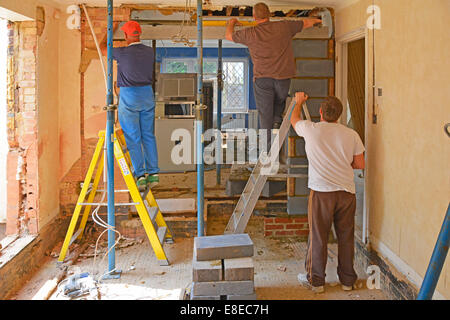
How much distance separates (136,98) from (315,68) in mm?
2184

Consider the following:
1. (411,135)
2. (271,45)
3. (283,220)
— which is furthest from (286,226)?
(411,135)

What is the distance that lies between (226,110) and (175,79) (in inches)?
166

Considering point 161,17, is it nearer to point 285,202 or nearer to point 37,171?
point 37,171

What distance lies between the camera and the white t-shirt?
3574mm

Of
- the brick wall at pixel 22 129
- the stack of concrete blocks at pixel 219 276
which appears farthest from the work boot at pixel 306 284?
the brick wall at pixel 22 129

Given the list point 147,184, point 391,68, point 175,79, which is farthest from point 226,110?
point 391,68

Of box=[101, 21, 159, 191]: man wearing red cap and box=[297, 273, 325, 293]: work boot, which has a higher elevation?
box=[101, 21, 159, 191]: man wearing red cap

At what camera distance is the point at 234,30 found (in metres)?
4.66

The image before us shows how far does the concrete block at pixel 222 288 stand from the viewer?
3408 mm

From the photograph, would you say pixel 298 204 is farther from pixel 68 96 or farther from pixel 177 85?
pixel 177 85

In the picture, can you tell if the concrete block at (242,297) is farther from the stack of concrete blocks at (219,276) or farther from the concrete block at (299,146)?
the concrete block at (299,146)

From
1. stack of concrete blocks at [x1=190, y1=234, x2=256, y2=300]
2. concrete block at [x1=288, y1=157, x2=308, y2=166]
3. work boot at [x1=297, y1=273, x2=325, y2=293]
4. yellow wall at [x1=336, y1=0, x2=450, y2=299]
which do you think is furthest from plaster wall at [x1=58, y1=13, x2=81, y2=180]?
yellow wall at [x1=336, y1=0, x2=450, y2=299]

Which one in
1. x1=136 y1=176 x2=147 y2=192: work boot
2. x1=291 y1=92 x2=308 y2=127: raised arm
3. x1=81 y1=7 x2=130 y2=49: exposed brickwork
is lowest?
x1=136 y1=176 x2=147 y2=192: work boot

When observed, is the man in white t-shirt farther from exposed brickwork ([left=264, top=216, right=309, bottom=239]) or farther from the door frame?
exposed brickwork ([left=264, top=216, right=309, bottom=239])
